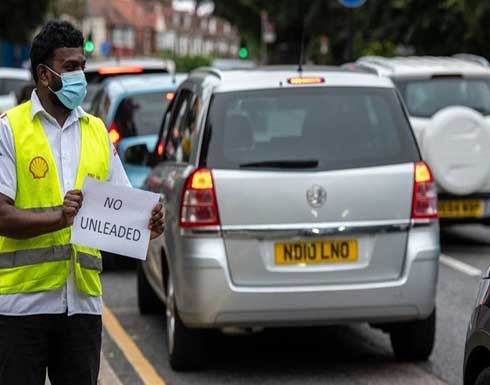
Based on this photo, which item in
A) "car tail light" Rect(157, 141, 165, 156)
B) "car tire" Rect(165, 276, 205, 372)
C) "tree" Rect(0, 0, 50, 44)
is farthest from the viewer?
"tree" Rect(0, 0, 50, 44)

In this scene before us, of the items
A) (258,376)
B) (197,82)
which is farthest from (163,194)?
(258,376)

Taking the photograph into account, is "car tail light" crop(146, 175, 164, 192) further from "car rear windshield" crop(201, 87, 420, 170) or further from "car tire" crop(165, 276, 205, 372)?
"car rear windshield" crop(201, 87, 420, 170)

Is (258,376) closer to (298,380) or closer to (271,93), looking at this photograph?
(298,380)

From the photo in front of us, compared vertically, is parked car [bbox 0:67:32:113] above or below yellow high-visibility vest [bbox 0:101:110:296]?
below

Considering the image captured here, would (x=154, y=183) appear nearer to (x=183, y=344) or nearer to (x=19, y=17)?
(x=183, y=344)

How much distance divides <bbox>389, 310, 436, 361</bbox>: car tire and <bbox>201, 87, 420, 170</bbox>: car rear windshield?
984 mm

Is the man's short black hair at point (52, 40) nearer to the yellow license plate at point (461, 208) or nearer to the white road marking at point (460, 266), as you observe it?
the white road marking at point (460, 266)

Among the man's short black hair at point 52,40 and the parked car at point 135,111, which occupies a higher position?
the man's short black hair at point 52,40

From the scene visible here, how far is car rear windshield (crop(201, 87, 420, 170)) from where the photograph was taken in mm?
7738

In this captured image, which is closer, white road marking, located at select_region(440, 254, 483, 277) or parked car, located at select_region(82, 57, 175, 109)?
white road marking, located at select_region(440, 254, 483, 277)

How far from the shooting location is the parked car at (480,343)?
496 centimetres

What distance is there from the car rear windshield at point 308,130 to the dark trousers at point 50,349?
9.77 ft

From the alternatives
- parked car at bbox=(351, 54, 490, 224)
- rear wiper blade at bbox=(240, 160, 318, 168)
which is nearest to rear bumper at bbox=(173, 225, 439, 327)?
rear wiper blade at bbox=(240, 160, 318, 168)

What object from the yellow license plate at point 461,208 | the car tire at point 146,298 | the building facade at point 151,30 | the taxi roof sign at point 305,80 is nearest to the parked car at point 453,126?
the yellow license plate at point 461,208
